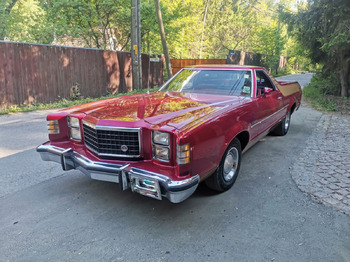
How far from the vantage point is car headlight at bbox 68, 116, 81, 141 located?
3381 mm

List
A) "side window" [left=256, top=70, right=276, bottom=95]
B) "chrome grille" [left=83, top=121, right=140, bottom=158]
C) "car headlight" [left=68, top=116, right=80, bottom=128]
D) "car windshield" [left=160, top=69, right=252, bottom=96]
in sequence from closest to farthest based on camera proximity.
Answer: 1. "chrome grille" [left=83, top=121, right=140, bottom=158]
2. "car headlight" [left=68, top=116, right=80, bottom=128]
3. "car windshield" [left=160, top=69, right=252, bottom=96]
4. "side window" [left=256, top=70, right=276, bottom=95]

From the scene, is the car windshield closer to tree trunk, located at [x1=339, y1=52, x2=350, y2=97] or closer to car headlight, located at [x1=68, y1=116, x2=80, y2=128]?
car headlight, located at [x1=68, y1=116, x2=80, y2=128]

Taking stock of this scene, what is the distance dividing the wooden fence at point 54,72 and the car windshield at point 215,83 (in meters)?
4.07

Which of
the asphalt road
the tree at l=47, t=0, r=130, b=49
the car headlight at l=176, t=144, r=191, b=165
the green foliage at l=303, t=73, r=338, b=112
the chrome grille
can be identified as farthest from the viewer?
the tree at l=47, t=0, r=130, b=49

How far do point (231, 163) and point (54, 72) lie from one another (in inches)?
368

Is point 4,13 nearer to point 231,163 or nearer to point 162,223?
point 231,163

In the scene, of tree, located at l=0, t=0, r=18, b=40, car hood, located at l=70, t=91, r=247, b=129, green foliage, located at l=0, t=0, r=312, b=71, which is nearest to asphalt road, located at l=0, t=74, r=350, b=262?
car hood, located at l=70, t=91, r=247, b=129

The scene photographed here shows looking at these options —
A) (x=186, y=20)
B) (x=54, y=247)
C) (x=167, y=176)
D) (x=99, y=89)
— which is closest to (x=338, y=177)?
(x=167, y=176)

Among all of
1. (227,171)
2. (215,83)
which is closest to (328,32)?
(215,83)

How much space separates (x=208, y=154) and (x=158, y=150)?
21.6 inches

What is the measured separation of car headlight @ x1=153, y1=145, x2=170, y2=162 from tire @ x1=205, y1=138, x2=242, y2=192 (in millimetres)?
802

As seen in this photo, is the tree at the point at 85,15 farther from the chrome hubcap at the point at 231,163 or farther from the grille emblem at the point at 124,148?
the grille emblem at the point at 124,148

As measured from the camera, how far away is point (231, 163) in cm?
359

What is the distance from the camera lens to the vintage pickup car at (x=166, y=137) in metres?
2.60
